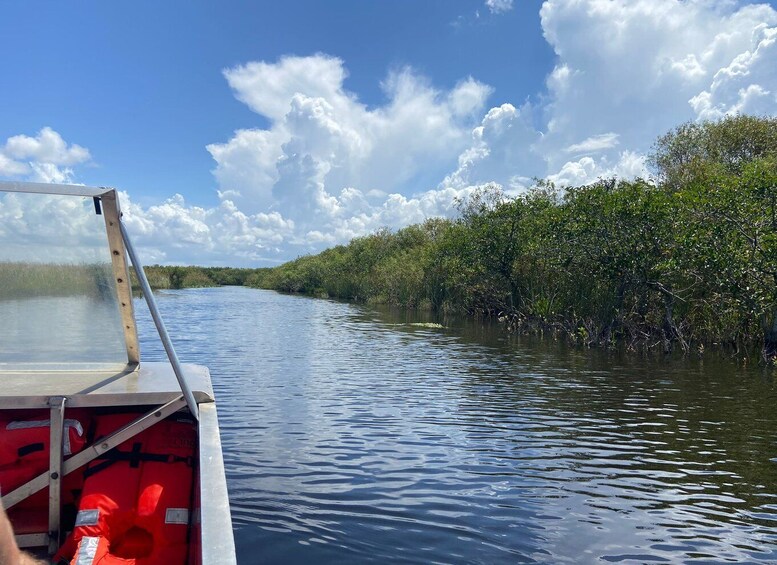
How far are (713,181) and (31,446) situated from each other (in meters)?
22.8

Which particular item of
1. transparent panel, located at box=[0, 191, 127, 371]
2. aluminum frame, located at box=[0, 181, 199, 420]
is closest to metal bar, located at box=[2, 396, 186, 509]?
aluminum frame, located at box=[0, 181, 199, 420]

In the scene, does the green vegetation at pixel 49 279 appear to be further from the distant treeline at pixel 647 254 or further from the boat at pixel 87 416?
the distant treeline at pixel 647 254

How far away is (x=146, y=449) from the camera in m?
4.73

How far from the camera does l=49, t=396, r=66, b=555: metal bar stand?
14.5 ft

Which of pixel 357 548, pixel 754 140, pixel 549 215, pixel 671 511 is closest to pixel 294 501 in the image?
pixel 357 548

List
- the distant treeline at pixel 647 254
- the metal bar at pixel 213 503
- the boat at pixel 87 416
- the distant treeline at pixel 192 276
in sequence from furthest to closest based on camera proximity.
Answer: the distant treeline at pixel 192 276
the distant treeline at pixel 647 254
the boat at pixel 87 416
the metal bar at pixel 213 503

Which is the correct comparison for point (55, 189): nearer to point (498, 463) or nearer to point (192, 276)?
point (498, 463)

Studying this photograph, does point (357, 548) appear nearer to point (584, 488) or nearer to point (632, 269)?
point (584, 488)

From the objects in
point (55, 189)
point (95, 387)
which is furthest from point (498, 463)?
point (55, 189)

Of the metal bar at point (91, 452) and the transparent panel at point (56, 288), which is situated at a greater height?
the transparent panel at point (56, 288)

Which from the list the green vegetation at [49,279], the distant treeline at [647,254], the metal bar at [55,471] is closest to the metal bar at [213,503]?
the metal bar at [55,471]

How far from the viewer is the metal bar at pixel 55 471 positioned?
443 cm

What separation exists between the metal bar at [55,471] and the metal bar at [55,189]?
1555 mm

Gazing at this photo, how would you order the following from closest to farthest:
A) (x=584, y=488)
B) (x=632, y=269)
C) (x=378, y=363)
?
(x=584, y=488) < (x=378, y=363) < (x=632, y=269)
